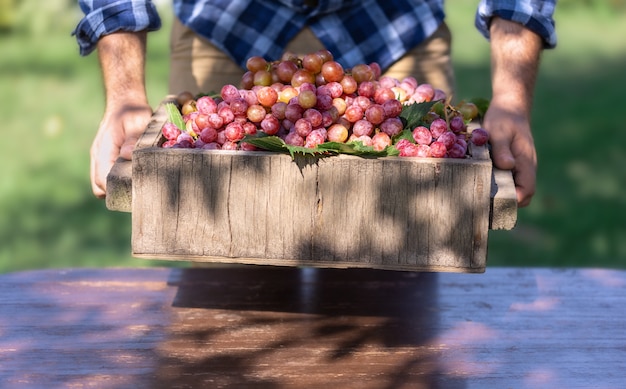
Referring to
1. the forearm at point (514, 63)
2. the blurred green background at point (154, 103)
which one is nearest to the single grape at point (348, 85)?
the forearm at point (514, 63)

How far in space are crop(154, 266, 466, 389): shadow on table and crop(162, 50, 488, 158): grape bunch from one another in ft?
1.50

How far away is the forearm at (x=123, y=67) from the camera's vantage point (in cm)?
278

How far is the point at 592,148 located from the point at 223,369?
4519 mm

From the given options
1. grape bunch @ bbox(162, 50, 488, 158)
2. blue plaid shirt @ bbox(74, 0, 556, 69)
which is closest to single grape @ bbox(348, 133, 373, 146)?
grape bunch @ bbox(162, 50, 488, 158)

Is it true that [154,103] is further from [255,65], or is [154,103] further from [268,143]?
[268,143]

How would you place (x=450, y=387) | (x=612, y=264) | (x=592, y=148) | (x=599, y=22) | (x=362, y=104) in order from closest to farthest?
1. (x=450, y=387)
2. (x=362, y=104)
3. (x=612, y=264)
4. (x=592, y=148)
5. (x=599, y=22)

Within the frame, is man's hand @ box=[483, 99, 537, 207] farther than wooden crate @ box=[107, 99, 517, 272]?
Yes

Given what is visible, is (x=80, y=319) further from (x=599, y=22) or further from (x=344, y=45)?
(x=599, y=22)

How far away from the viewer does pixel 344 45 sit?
319cm

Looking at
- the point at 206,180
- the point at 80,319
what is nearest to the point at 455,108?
the point at 206,180

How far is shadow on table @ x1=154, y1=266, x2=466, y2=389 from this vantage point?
220 cm

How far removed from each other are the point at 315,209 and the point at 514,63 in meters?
0.92

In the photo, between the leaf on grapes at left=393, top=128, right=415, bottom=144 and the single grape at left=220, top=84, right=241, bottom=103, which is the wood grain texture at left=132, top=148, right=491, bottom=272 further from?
the single grape at left=220, top=84, right=241, bottom=103

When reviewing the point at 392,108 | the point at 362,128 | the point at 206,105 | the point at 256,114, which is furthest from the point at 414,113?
the point at 206,105
